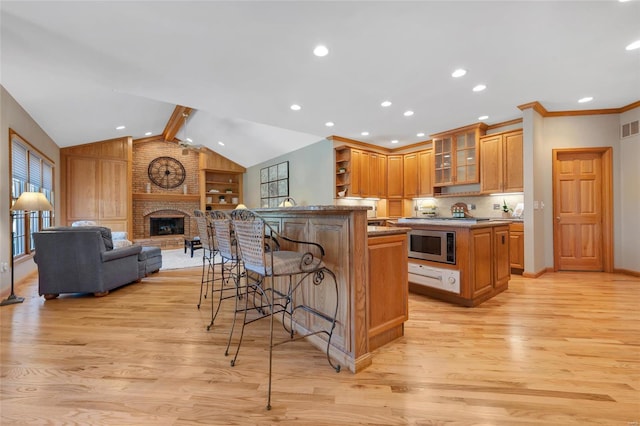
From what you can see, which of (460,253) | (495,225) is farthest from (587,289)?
(460,253)

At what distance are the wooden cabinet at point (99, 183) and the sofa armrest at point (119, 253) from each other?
15.6 ft

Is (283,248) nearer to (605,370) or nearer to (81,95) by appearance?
(605,370)

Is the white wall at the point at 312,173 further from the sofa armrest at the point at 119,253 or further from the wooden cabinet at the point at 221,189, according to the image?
the sofa armrest at the point at 119,253

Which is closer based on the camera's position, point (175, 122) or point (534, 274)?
point (534, 274)

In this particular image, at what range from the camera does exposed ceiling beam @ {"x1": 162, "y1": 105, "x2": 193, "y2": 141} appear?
7006 mm

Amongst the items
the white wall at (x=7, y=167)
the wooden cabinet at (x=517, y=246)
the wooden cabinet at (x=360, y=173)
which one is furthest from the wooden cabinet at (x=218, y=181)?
the wooden cabinet at (x=517, y=246)

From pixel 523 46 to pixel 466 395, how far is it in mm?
3163

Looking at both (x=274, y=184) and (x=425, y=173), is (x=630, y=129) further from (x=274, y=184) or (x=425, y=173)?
(x=274, y=184)

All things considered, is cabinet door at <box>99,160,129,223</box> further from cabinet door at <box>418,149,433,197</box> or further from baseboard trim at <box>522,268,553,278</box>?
baseboard trim at <box>522,268,553,278</box>

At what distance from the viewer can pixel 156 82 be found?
3.60 m

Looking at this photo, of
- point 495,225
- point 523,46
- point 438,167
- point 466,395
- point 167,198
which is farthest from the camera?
point 167,198

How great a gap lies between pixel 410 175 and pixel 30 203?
6.64 metres

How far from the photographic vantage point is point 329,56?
295 centimetres

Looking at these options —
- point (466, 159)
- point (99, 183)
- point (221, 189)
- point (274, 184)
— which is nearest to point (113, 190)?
point (99, 183)
